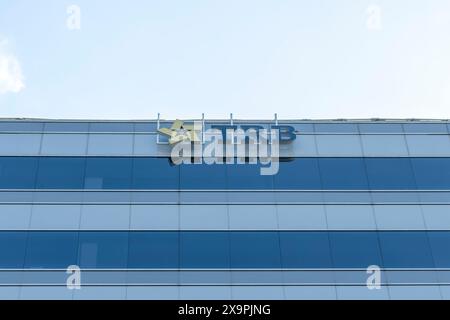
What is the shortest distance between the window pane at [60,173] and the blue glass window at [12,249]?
9.09 feet

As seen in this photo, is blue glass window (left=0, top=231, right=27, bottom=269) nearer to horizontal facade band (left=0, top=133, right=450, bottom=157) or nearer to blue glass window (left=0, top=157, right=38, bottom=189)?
blue glass window (left=0, top=157, right=38, bottom=189)

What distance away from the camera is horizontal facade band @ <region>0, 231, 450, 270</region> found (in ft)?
81.5

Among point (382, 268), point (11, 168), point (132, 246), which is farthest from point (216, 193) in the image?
point (11, 168)

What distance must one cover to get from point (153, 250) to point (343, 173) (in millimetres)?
10662

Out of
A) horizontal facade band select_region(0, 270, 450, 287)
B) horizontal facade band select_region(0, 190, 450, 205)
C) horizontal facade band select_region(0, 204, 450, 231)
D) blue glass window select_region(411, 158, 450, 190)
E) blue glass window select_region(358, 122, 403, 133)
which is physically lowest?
horizontal facade band select_region(0, 270, 450, 287)

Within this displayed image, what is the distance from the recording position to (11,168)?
1060 inches

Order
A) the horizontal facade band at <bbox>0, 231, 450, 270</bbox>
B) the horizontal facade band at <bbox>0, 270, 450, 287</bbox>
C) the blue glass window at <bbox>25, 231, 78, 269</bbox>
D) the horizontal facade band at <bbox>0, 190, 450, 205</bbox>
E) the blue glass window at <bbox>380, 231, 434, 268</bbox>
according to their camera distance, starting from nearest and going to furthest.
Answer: the horizontal facade band at <bbox>0, 270, 450, 287</bbox>, the blue glass window at <bbox>25, 231, 78, 269</bbox>, the horizontal facade band at <bbox>0, 231, 450, 270</bbox>, the blue glass window at <bbox>380, 231, 434, 268</bbox>, the horizontal facade band at <bbox>0, 190, 450, 205</bbox>

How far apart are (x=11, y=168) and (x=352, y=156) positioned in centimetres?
1801

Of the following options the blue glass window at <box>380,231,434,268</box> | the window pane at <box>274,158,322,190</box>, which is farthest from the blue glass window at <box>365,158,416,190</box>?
the window pane at <box>274,158,322,190</box>

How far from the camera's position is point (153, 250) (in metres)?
25.1

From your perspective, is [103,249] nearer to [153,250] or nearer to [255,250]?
[153,250]

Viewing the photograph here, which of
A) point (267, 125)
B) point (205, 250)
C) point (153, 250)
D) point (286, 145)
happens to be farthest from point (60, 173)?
point (286, 145)

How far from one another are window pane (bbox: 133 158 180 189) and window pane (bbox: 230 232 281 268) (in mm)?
4335

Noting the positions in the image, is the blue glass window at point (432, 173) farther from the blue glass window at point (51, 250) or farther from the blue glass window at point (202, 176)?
the blue glass window at point (51, 250)
